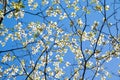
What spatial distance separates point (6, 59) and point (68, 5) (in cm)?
270

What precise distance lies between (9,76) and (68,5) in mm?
3021

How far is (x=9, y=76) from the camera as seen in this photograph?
10977mm

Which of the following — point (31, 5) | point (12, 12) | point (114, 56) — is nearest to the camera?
point (114, 56)

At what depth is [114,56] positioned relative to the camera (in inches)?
419

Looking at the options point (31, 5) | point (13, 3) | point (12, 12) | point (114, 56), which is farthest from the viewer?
point (31, 5)

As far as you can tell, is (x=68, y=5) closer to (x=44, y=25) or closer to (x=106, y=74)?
(x=44, y=25)

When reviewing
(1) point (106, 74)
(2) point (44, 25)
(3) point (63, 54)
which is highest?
(2) point (44, 25)

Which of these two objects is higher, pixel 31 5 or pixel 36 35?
pixel 31 5

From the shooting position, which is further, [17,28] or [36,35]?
[17,28]

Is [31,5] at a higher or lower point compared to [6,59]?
higher

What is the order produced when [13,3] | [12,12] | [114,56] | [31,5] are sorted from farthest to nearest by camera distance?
[31,5] → [12,12] → [114,56] → [13,3]

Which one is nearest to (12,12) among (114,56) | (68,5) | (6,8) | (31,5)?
(6,8)

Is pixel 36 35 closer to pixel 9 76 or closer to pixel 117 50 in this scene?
pixel 9 76

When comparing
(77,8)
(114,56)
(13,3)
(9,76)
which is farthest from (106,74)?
(13,3)
